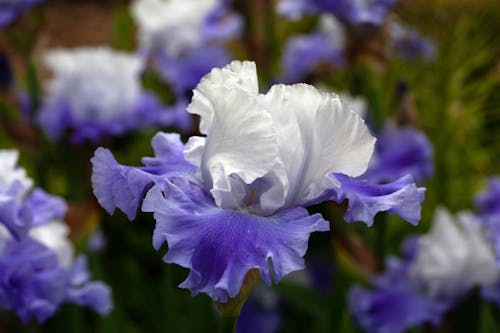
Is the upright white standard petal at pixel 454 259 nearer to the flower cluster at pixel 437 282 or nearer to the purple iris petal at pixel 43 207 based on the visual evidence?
the flower cluster at pixel 437 282

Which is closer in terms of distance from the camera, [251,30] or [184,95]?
[184,95]

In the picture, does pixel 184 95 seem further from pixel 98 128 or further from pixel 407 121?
pixel 407 121

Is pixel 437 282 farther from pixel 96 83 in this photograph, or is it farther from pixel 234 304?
pixel 96 83

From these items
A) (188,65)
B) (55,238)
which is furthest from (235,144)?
(188,65)

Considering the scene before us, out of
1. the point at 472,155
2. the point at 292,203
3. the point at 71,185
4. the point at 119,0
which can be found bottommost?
the point at 119,0

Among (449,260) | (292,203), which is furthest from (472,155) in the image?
(292,203)

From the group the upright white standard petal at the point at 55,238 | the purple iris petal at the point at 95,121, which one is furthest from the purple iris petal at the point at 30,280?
the purple iris petal at the point at 95,121

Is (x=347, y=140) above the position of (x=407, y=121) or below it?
above

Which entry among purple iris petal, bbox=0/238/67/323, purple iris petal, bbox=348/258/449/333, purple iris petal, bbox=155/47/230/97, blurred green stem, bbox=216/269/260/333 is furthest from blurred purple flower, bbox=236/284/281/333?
blurred green stem, bbox=216/269/260/333

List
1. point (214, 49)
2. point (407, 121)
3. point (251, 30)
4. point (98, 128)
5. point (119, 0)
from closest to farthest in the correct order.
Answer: point (407, 121)
point (98, 128)
point (214, 49)
point (251, 30)
point (119, 0)
